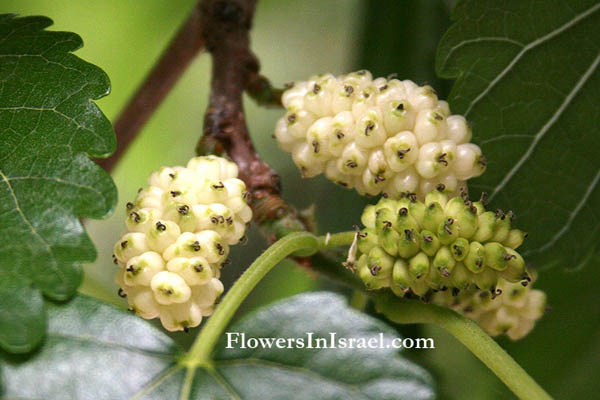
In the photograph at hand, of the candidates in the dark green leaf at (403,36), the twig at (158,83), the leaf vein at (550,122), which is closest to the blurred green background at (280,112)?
the dark green leaf at (403,36)

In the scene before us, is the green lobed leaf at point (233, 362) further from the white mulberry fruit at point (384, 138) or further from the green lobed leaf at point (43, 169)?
the white mulberry fruit at point (384, 138)

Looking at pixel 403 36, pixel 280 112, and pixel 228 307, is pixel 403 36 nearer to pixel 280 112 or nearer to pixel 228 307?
pixel 280 112

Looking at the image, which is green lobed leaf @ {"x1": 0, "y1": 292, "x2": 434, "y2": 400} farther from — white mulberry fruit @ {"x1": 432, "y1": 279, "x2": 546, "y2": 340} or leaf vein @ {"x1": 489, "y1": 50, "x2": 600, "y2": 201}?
leaf vein @ {"x1": 489, "y1": 50, "x2": 600, "y2": 201}

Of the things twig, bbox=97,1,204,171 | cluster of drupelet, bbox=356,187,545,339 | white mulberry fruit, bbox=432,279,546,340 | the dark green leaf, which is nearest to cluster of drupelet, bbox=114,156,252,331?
cluster of drupelet, bbox=356,187,545,339

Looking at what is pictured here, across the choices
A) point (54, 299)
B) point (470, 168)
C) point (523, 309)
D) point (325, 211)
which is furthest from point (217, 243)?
point (325, 211)

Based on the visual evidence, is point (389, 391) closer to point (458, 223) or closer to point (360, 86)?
point (458, 223)

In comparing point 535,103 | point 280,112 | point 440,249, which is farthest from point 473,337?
point 280,112

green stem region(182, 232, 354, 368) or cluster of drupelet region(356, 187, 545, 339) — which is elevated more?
cluster of drupelet region(356, 187, 545, 339)
